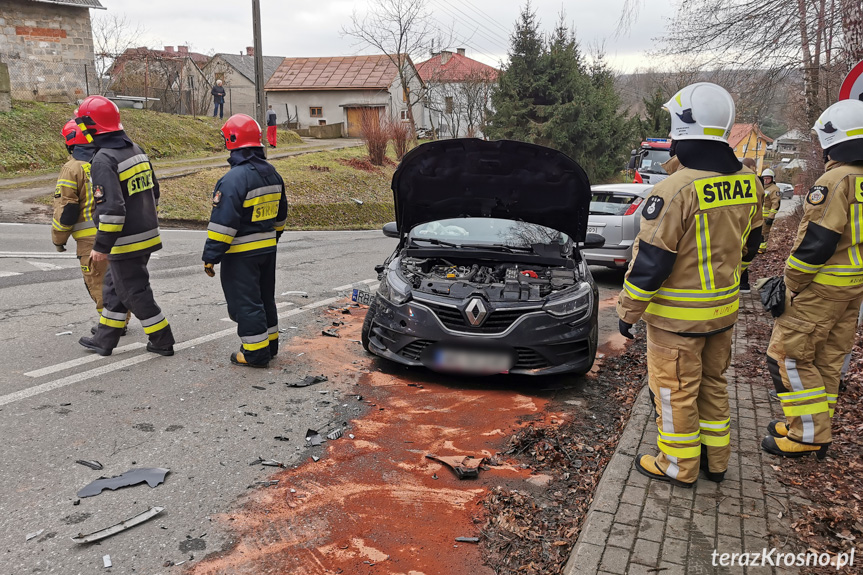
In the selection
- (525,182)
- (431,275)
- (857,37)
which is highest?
(857,37)

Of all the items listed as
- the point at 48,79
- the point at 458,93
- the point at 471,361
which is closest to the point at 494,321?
the point at 471,361

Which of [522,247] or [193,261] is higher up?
[522,247]

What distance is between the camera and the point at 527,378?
5.85m

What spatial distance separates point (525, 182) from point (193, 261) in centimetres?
649

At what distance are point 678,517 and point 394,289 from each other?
3.00m

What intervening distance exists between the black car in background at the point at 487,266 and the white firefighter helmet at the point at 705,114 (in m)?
2.11

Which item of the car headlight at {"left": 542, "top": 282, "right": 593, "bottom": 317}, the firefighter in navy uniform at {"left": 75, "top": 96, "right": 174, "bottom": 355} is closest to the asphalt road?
the firefighter in navy uniform at {"left": 75, "top": 96, "right": 174, "bottom": 355}

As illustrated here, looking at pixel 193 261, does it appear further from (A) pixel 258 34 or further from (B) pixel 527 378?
(A) pixel 258 34

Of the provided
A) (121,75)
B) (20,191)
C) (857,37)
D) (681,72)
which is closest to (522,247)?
(857,37)

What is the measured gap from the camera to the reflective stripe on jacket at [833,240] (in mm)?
3967

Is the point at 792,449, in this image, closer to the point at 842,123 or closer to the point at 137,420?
the point at 842,123

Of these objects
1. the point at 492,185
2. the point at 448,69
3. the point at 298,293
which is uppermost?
the point at 448,69

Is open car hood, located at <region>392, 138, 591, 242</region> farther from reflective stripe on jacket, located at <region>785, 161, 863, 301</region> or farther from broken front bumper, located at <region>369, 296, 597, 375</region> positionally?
reflective stripe on jacket, located at <region>785, 161, 863, 301</region>

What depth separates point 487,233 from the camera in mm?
6684
